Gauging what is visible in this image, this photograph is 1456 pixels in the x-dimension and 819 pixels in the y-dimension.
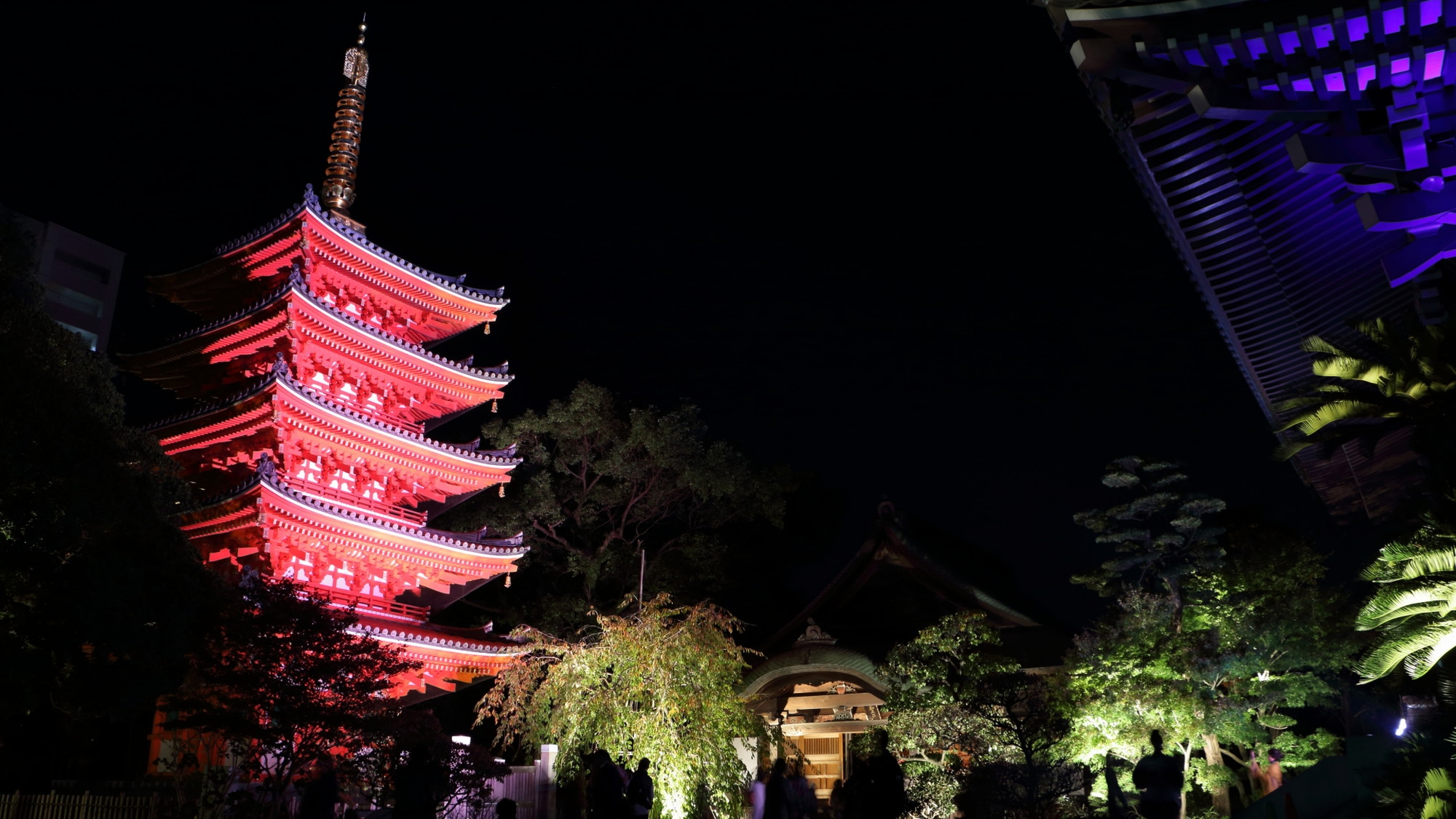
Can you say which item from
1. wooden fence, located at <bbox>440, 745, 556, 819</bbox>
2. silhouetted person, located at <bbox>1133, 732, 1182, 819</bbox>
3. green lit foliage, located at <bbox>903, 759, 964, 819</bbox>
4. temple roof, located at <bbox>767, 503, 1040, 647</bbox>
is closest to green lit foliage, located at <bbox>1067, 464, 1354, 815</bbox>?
green lit foliage, located at <bbox>903, 759, 964, 819</bbox>

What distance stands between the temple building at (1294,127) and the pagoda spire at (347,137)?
1851 centimetres

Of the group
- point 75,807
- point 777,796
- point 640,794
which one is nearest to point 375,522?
point 75,807

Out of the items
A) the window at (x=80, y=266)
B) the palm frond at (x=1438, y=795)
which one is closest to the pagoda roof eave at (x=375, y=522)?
the palm frond at (x=1438, y=795)

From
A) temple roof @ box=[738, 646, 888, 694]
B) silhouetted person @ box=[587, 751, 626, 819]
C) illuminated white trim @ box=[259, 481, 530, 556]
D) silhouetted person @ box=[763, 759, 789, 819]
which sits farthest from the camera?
temple roof @ box=[738, 646, 888, 694]

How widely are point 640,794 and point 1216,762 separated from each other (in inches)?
413

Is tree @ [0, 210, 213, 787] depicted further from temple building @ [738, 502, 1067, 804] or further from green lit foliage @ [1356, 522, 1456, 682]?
green lit foliage @ [1356, 522, 1456, 682]

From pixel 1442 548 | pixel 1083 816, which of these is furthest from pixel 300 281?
pixel 1442 548

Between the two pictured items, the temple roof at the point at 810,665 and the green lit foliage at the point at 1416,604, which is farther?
the temple roof at the point at 810,665

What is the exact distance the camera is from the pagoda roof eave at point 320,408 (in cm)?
1845

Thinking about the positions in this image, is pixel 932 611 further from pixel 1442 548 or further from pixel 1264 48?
→ pixel 1264 48

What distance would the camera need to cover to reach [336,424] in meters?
19.5

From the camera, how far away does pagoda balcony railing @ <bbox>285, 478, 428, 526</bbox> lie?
19.6 metres

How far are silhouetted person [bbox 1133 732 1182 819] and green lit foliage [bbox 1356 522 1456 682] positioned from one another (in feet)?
5.83

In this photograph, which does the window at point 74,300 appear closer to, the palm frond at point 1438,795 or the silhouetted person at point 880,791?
the silhouetted person at point 880,791
